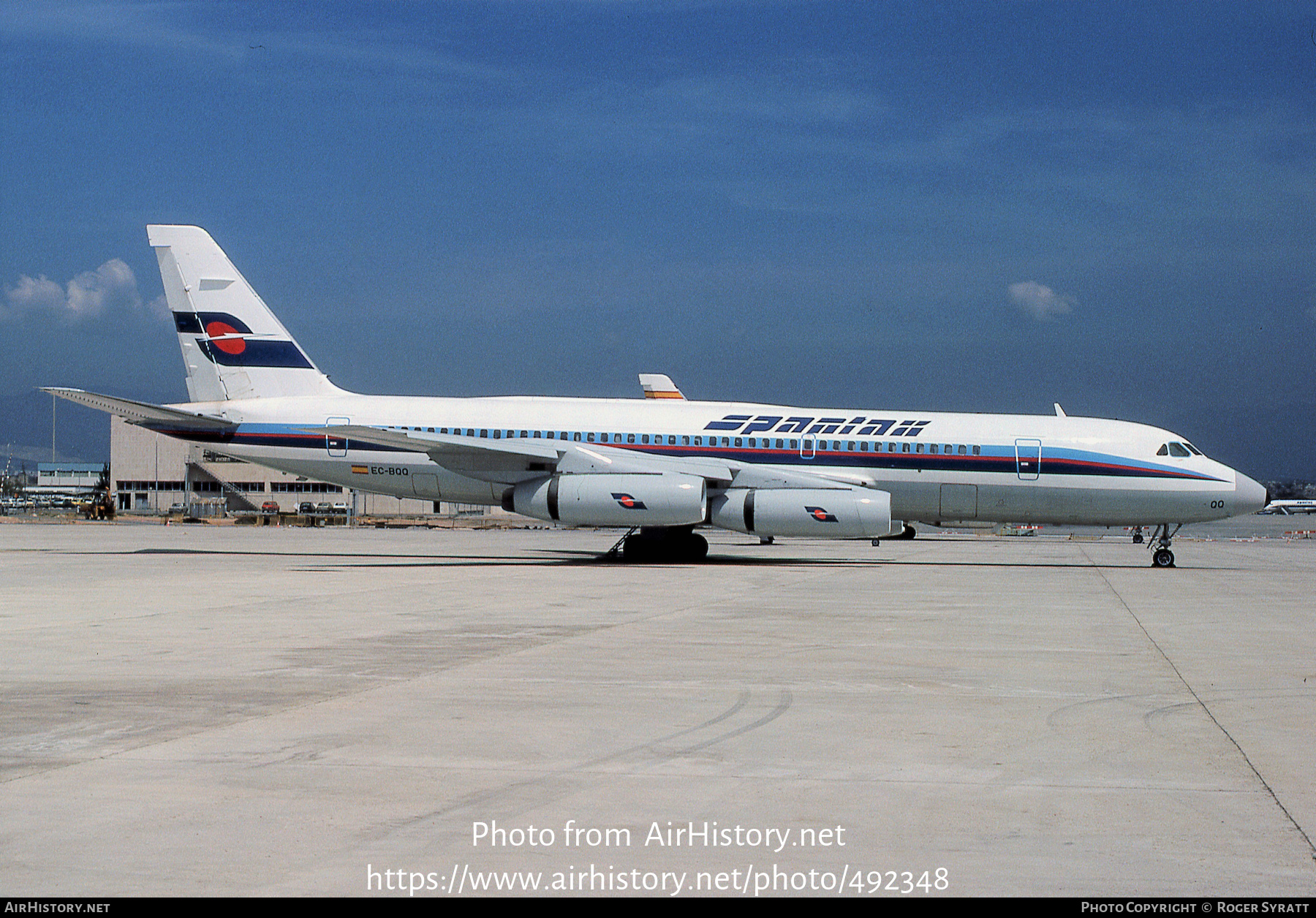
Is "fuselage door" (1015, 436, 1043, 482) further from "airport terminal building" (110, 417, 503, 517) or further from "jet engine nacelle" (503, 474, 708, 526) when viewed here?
"airport terminal building" (110, 417, 503, 517)

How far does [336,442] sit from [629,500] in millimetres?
8147

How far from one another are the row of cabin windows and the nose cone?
6321mm

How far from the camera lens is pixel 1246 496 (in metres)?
29.6

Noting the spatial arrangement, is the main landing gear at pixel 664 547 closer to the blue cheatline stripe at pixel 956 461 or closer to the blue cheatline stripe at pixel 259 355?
the blue cheatline stripe at pixel 956 461

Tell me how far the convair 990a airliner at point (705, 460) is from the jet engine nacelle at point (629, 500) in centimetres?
4

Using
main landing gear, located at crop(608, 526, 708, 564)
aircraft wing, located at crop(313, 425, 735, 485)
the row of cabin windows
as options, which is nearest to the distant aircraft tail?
aircraft wing, located at crop(313, 425, 735, 485)

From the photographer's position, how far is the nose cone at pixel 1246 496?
29.6 metres

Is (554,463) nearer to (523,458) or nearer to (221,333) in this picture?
(523,458)

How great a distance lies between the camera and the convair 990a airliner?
27984mm

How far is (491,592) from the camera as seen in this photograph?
19875mm

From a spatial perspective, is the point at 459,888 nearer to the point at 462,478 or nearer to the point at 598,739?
the point at 598,739

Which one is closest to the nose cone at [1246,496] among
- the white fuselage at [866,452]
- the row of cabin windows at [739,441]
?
the white fuselage at [866,452]
